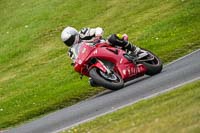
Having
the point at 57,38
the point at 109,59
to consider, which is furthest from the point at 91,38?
the point at 57,38

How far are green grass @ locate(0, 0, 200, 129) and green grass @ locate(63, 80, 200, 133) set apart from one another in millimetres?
6572

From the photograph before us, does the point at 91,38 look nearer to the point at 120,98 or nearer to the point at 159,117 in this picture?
the point at 120,98

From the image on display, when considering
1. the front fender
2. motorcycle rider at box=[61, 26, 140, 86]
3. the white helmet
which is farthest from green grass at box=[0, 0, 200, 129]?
the front fender

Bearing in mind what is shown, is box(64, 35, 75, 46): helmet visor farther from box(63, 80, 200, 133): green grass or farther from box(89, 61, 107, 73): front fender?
box(63, 80, 200, 133): green grass

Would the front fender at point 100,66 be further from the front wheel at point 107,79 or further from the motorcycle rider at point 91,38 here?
the motorcycle rider at point 91,38

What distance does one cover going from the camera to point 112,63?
16609mm

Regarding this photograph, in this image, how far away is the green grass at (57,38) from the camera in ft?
68.7

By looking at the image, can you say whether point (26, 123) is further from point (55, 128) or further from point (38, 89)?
point (38, 89)

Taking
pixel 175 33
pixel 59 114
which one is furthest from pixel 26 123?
pixel 175 33

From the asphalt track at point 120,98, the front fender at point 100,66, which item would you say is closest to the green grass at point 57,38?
the asphalt track at point 120,98

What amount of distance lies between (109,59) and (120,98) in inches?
66.4

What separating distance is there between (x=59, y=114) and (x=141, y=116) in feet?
19.5

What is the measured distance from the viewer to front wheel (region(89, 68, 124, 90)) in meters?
15.9

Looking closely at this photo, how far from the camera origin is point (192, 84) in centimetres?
1319
